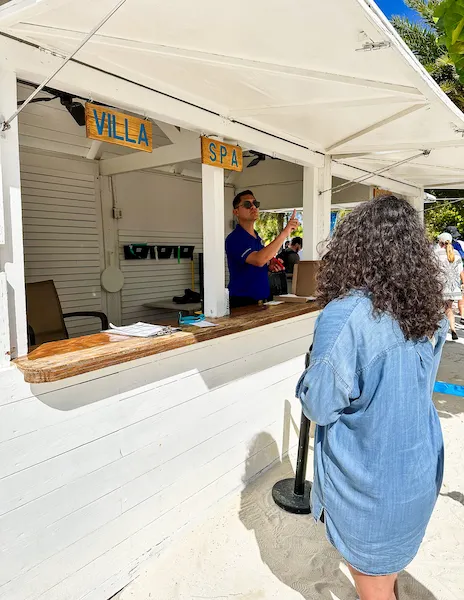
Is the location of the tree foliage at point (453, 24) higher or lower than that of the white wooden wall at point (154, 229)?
higher

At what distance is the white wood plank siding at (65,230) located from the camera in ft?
12.7

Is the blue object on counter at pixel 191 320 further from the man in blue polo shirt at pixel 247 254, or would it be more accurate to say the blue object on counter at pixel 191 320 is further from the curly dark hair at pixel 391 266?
the curly dark hair at pixel 391 266

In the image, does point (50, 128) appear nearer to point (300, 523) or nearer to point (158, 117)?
point (158, 117)

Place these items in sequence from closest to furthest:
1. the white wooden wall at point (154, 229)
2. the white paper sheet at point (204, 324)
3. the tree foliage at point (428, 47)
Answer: the white paper sheet at point (204, 324) < the white wooden wall at point (154, 229) < the tree foliage at point (428, 47)

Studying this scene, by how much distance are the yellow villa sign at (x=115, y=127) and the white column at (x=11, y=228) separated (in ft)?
1.16

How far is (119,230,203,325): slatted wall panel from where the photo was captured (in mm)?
4648

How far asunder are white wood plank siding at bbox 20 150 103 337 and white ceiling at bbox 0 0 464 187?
203 centimetres

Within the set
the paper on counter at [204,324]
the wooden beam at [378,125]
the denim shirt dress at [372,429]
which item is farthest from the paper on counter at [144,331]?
the wooden beam at [378,125]

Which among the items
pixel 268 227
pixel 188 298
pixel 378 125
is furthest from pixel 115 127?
pixel 268 227

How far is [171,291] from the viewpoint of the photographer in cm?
519

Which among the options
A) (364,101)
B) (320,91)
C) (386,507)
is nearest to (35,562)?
(386,507)

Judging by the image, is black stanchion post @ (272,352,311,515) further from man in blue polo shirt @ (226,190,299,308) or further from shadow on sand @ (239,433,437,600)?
man in blue polo shirt @ (226,190,299,308)

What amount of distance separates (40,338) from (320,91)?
2.80 meters

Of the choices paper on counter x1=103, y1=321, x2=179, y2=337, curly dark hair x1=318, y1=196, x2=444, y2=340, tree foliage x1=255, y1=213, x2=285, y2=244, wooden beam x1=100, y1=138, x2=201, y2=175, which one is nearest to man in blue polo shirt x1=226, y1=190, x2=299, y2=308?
wooden beam x1=100, y1=138, x2=201, y2=175
